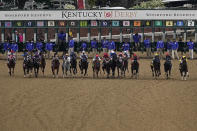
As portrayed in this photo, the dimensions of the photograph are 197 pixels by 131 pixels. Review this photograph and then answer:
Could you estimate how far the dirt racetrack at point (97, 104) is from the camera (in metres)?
14.8

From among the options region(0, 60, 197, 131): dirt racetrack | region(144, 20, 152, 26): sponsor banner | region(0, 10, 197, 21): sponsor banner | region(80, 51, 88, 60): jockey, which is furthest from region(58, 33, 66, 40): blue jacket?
region(80, 51, 88, 60): jockey

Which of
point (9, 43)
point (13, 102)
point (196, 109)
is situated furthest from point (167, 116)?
point (9, 43)

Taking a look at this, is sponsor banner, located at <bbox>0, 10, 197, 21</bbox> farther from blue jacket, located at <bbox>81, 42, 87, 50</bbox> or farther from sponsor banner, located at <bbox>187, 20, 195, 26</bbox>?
blue jacket, located at <bbox>81, 42, 87, 50</bbox>

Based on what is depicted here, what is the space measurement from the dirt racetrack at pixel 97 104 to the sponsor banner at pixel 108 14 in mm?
12539

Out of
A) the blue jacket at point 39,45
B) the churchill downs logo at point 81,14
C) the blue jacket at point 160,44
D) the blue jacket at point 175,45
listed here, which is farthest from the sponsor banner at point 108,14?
the blue jacket at point 175,45

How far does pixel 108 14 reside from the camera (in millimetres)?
39000

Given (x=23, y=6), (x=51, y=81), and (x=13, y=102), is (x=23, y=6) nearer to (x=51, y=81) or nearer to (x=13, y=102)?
(x=51, y=81)

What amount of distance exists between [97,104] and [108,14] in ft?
69.9

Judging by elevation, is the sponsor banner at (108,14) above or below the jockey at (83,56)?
above

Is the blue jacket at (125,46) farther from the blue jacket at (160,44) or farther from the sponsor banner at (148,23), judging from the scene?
the sponsor banner at (148,23)

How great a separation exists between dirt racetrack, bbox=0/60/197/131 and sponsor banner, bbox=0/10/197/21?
494 inches

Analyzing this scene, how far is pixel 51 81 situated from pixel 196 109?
30.6ft

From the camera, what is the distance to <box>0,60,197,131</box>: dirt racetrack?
14766 mm

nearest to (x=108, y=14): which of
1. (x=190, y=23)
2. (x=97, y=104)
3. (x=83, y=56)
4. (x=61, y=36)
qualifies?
(x=61, y=36)
